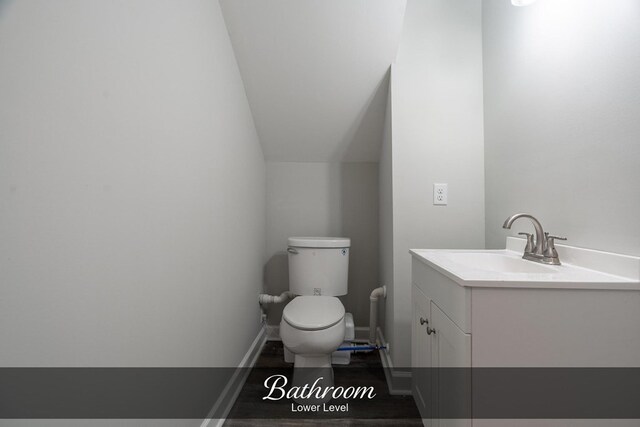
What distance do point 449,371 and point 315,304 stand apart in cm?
79

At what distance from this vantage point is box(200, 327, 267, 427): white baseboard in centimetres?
108

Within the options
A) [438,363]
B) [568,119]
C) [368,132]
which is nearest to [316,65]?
[368,132]

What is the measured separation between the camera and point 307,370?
4.33ft

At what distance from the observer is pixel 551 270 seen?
32.8 inches

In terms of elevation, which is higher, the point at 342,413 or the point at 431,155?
the point at 431,155

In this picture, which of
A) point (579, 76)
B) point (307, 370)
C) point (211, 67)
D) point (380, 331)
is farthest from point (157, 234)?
point (380, 331)

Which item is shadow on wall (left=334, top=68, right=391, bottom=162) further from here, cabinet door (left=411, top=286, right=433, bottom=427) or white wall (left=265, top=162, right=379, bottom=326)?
cabinet door (left=411, top=286, right=433, bottom=427)

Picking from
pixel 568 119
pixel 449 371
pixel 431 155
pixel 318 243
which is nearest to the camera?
pixel 449 371

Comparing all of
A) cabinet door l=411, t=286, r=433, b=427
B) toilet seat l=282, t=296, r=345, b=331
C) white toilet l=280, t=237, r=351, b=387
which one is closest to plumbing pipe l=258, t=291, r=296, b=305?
white toilet l=280, t=237, r=351, b=387

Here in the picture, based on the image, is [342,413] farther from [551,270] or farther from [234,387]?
[551,270]

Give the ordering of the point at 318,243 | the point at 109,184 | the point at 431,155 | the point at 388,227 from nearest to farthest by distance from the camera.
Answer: the point at 109,184
the point at 431,155
the point at 388,227
the point at 318,243

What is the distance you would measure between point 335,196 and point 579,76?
1.39 meters

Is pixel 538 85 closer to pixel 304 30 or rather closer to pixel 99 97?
pixel 304 30

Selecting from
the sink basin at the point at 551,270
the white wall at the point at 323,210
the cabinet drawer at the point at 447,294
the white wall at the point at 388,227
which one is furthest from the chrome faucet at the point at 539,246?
the white wall at the point at 323,210
